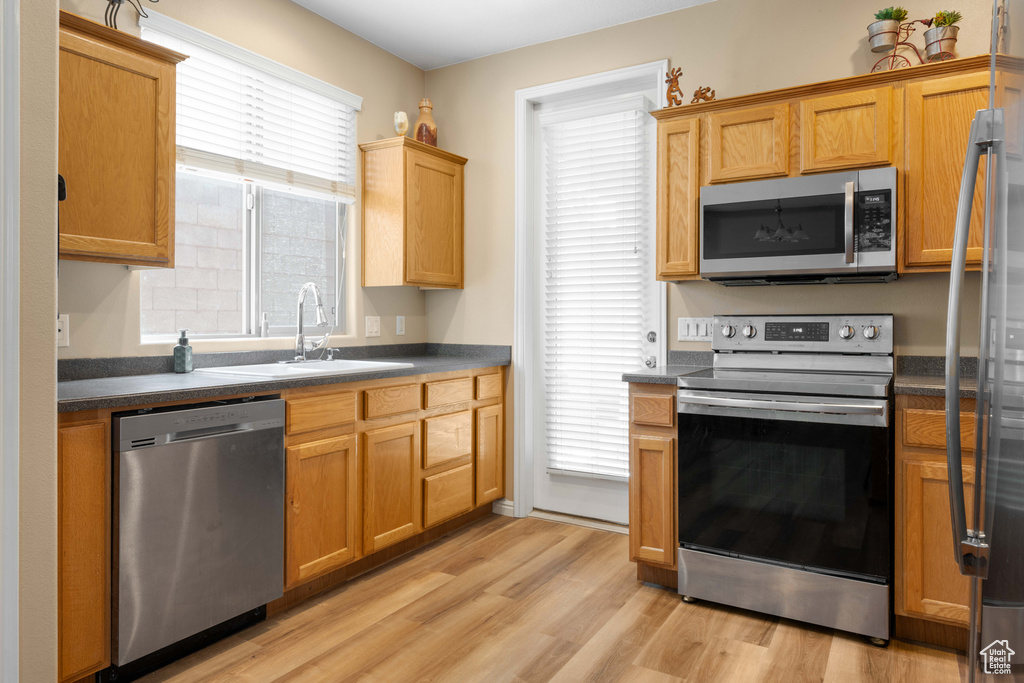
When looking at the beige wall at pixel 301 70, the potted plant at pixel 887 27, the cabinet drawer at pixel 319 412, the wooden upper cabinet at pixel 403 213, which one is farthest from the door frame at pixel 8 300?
the potted plant at pixel 887 27

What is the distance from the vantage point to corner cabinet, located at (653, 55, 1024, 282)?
7.70ft

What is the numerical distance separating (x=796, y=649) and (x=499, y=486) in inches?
73.2

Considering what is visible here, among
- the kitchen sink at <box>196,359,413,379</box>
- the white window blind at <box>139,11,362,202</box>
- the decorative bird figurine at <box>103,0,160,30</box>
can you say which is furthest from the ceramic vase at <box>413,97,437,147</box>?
the decorative bird figurine at <box>103,0,160,30</box>

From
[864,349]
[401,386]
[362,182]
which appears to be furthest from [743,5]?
[401,386]

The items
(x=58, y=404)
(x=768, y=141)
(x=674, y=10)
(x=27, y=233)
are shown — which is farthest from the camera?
(x=674, y=10)

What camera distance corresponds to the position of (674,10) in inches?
125

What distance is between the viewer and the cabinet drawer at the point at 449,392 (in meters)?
3.11

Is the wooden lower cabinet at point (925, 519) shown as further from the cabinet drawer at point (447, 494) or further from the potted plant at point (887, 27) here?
the cabinet drawer at point (447, 494)

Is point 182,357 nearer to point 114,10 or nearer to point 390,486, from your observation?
point 390,486

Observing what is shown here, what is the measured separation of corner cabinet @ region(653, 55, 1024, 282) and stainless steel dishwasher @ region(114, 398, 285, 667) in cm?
192

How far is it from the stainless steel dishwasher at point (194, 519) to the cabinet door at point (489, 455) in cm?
135

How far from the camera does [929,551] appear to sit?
2166 millimetres

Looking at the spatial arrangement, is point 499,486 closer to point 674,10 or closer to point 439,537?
point 439,537

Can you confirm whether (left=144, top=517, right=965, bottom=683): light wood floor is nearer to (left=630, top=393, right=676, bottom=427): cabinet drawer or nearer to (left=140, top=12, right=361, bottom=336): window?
(left=630, top=393, right=676, bottom=427): cabinet drawer
